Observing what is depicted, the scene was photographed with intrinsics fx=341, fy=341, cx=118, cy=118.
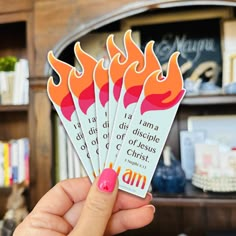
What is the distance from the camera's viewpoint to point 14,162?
1462mm

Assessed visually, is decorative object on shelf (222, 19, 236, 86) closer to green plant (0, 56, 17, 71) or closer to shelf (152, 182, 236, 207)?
shelf (152, 182, 236, 207)

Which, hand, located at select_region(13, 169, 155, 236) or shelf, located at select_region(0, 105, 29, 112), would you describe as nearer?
hand, located at select_region(13, 169, 155, 236)

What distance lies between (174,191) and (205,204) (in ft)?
0.39

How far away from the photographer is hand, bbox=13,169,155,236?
55cm

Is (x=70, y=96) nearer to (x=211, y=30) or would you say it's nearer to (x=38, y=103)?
Answer: (x=38, y=103)

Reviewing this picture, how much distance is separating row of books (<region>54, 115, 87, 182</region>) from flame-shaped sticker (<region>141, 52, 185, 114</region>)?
79 cm

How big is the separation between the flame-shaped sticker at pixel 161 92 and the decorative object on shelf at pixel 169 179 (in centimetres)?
73

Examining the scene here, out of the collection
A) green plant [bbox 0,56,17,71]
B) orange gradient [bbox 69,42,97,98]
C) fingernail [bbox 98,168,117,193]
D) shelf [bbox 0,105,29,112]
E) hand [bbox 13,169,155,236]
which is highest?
green plant [bbox 0,56,17,71]

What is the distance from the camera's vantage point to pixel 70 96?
59 cm

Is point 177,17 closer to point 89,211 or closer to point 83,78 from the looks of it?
point 83,78

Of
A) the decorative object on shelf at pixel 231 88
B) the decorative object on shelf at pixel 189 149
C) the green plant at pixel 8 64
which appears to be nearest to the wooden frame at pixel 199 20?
the decorative object on shelf at pixel 231 88

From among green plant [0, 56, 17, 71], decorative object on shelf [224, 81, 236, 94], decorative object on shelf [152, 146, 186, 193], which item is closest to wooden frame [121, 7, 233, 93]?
decorative object on shelf [224, 81, 236, 94]

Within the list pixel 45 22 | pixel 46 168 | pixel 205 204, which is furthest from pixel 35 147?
pixel 205 204

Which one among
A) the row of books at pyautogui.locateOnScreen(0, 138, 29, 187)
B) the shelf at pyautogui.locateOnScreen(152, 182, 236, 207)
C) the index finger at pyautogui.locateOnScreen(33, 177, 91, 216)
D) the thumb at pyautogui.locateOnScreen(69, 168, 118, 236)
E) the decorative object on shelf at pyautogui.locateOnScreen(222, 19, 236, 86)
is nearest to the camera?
the thumb at pyautogui.locateOnScreen(69, 168, 118, 236)
